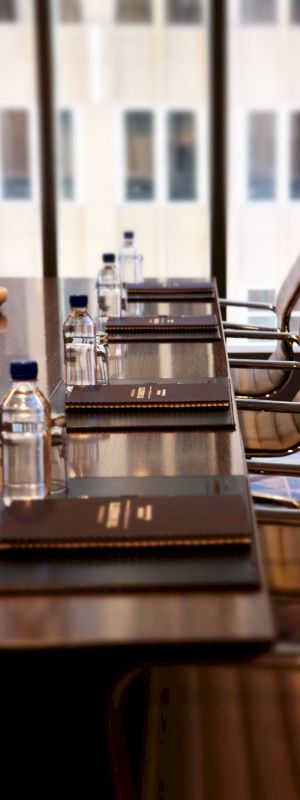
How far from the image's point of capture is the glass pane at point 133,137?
452 cm

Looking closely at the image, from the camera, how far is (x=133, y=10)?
178 inches

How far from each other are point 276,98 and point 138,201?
666 millimetres

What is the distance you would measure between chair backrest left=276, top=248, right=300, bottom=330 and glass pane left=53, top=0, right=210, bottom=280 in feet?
4.52

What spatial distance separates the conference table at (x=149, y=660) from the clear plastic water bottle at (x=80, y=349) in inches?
1.5

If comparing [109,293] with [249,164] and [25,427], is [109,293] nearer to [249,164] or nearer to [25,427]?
[25,427]

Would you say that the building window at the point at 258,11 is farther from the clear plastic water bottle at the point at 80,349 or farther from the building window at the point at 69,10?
the clear plastic water bottle at the point at 80,349

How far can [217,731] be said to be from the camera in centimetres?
137

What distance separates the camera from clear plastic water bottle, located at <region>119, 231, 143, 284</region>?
12.5ft

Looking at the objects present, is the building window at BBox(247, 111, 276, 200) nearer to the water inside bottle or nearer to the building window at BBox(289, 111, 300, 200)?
the building window at BBox(289, 111, 300, 200)

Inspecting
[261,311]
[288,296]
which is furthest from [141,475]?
[261,311]

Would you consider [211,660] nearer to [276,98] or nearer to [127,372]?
[127,372]

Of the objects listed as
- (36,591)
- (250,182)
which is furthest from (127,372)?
(250,182)

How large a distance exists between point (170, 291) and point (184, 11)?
1588 mm

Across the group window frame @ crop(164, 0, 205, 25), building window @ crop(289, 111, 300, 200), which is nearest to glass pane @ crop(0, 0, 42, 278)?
window frame @ crop(164, 0, 205, 25)
